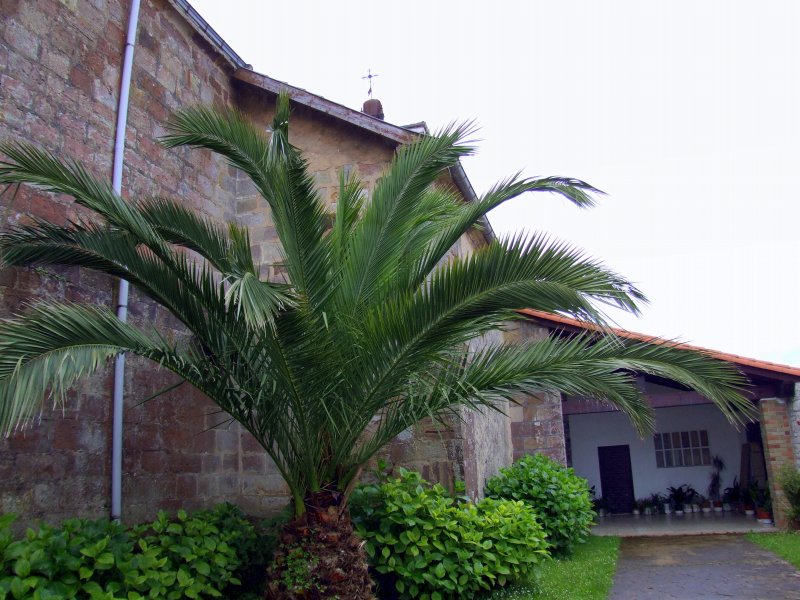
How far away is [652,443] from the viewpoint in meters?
16.2

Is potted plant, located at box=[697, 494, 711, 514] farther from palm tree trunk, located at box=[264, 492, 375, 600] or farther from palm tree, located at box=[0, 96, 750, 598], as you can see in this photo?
palm tree trunk, located at box=[264, 492, 375, 600]

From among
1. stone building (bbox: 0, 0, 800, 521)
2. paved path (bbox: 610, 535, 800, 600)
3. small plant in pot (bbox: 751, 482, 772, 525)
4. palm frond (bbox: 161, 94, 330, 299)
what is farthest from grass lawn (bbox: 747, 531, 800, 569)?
palm frond (bbox: 161, 94, 330, 299)

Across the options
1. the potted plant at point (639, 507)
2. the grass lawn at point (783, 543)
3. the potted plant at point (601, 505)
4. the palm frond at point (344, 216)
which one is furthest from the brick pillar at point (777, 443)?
the palm frond at point (344, 216)

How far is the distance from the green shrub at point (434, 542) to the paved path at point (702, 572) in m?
1.15

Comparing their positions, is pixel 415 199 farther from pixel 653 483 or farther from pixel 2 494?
pixel 653 483

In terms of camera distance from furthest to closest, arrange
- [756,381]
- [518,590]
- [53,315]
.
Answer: [756,381], [518,590], [53,315]

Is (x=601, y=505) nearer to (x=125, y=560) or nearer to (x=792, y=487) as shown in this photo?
(x=792, y=487)

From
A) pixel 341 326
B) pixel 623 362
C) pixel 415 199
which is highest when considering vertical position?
pixel 415 199

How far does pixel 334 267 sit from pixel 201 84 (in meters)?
4.07

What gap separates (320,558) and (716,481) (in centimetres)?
1287

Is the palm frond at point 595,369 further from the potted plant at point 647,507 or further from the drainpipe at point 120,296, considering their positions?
the potted plant at point 647,507

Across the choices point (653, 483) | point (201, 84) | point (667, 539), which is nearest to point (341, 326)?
point (201, 84)

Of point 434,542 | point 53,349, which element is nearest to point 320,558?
point 434,542

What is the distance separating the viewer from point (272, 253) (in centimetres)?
855
